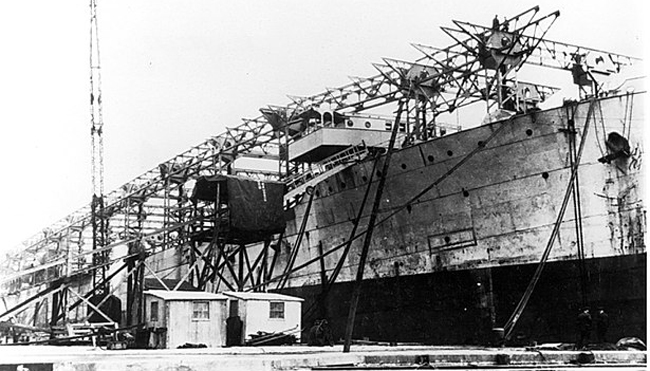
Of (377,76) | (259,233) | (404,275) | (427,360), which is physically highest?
(377,76)

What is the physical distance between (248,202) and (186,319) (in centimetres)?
698

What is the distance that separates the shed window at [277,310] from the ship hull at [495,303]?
4.07 feet

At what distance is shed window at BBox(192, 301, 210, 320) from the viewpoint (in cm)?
1819

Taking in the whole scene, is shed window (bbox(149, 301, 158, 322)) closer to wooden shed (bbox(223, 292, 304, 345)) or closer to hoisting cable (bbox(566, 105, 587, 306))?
wooden shed (bbox(223, 292, 304, 345))

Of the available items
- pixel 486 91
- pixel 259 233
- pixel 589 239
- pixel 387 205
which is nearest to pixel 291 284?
pixel 259 233

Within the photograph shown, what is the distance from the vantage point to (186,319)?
18.0m

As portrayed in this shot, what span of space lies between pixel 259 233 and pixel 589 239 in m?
10.7

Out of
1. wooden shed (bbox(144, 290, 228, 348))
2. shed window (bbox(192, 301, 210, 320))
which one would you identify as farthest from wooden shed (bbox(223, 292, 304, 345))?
shed window (bbox(192, 301, 210, 320))

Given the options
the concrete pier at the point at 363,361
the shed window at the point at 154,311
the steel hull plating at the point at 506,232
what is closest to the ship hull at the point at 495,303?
the steel hull plating at the point at 506,232

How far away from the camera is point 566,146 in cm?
1983

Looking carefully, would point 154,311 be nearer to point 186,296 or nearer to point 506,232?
point 186,296

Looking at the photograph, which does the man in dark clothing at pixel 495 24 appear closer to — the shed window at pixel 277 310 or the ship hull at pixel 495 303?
the ship hull at pixel 495 303

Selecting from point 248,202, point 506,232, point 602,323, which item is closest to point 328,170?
point 248,202

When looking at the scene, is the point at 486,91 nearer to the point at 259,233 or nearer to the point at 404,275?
the point at 404,275
